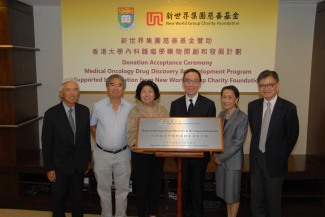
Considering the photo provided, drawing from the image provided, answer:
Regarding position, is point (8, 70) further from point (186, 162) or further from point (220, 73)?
point (220, 73)

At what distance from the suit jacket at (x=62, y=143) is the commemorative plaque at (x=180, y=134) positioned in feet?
2.32

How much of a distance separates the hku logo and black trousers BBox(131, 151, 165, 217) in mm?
1771

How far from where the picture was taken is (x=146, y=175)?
256cm

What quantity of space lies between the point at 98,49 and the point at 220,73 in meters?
1.69

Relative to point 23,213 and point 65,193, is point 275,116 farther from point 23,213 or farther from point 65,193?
point 23,213

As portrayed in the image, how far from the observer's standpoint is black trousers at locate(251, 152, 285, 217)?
2.45 m

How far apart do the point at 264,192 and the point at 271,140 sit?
1.94 feet

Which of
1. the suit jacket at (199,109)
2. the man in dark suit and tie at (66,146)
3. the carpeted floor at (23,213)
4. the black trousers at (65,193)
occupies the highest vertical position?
the suit jacket at (199,109)

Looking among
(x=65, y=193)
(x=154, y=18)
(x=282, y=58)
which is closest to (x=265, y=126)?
(x=282, y=58)

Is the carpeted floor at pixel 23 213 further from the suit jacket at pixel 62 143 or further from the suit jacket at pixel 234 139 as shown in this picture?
the suit jacket at pixel 234 139

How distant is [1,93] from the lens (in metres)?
3.22

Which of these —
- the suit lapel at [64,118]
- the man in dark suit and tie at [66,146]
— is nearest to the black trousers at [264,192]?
the man in dark suit and tie at [66,146]

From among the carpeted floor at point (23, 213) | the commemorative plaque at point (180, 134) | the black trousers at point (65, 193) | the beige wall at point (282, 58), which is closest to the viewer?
the commemorative plaque at point (180, 134)

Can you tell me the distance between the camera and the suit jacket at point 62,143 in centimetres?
240
